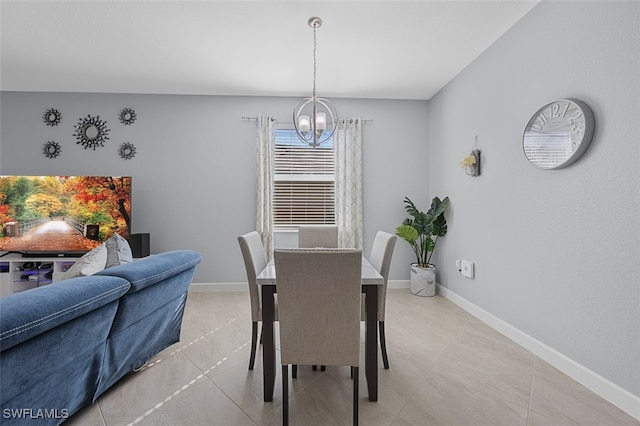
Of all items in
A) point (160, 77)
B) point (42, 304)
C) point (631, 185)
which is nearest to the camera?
point (42, 304)

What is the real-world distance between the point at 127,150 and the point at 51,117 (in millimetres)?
1021

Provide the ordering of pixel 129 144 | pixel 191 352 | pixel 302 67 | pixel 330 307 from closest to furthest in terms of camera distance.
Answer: pixel 330 307
pixel 191 352
pixel 302 67
pixel 129 144

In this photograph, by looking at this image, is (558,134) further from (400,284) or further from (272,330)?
(400,284)

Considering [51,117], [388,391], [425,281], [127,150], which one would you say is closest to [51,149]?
[51,117]

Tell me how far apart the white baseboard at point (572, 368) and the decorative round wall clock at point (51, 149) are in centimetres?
536

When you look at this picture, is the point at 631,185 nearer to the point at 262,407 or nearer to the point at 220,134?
the point at 262,407

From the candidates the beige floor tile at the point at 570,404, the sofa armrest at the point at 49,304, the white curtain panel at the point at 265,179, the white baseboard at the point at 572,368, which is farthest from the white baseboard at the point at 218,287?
the beige floor tile at the point at 570,404

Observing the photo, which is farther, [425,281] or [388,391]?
Answer: [425,281]

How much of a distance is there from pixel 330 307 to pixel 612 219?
170 cm

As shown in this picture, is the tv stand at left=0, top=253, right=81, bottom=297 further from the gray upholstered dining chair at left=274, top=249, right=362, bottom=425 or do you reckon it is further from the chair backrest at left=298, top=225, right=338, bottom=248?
the gray upholstered dining chair at left=274, top=249, right=362, bottom=425

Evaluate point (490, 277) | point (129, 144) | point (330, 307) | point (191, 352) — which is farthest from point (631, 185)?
point (129, 144)

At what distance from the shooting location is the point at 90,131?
3.78m

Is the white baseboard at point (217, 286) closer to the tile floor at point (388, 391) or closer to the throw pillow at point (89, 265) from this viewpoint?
the tile floor at point (388, 391)

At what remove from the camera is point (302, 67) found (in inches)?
123
